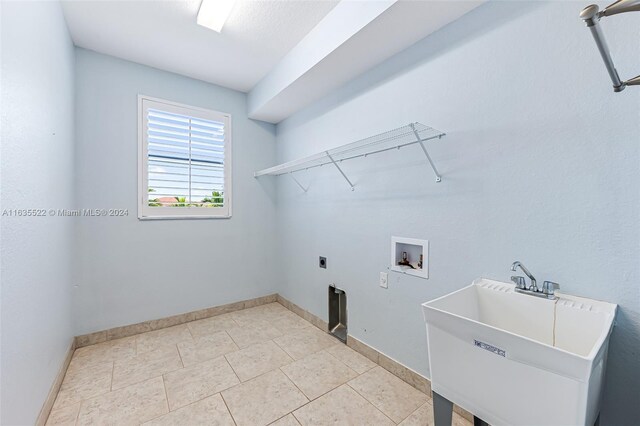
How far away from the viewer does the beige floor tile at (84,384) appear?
1.69 m

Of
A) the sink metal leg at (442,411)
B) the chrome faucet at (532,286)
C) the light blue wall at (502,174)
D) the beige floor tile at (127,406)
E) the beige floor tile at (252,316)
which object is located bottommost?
the beige floor tile at (127,406)

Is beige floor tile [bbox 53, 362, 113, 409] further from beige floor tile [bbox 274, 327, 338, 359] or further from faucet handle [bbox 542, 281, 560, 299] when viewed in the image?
faucet handle [bbox 542, 281, 560, 299]

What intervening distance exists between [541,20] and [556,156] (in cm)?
65

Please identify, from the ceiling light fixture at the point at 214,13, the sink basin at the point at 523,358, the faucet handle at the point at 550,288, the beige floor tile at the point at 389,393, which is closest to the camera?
the sink basin at the point at 523,358

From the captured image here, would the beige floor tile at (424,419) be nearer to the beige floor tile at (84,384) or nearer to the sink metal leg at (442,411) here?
the sink metal leg at (442,411)

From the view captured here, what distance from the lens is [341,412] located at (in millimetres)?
1572

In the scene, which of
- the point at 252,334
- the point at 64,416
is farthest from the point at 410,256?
the point at 64,416

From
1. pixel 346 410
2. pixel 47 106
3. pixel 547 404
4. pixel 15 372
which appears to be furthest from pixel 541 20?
pixel 15 372

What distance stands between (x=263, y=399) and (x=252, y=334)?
3.01 feet

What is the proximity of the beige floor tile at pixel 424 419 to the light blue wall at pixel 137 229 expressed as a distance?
2.22 meters

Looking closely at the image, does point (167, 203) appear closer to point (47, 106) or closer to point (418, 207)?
point (47, 106)

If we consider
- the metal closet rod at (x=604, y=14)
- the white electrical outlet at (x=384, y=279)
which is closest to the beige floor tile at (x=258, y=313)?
the white electrical outlet at (x=384, y=279)

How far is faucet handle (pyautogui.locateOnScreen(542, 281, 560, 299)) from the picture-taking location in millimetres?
1179

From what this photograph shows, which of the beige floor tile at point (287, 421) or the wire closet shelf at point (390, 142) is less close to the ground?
the wire closet shelf at point (390, 142)
